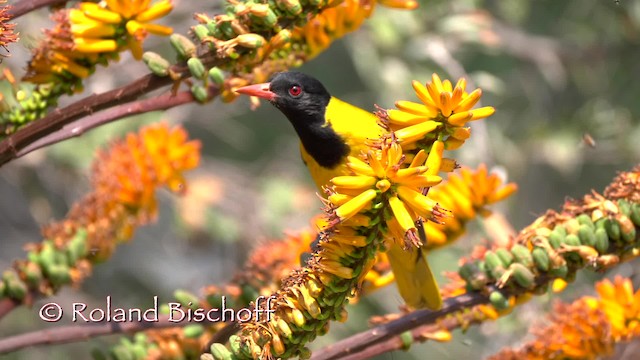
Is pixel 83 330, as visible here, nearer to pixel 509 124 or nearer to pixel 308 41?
pixel 308 41

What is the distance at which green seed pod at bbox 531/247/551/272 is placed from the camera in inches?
61.2

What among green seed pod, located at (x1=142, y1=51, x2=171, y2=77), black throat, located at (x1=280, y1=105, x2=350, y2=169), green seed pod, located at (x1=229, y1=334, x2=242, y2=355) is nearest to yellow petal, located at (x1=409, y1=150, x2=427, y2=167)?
green seed pod, located at (x1=229, y1=334, x2=242, y2=355)

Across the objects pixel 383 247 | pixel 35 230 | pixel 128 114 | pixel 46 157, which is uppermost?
pixel 128 114

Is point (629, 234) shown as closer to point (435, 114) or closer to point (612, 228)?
point (612, 228)

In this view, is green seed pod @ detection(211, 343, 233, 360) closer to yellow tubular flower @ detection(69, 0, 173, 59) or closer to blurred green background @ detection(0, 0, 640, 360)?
yellow tubular flower @ detection(69, 0, 173, 59)

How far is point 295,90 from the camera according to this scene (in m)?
2.24

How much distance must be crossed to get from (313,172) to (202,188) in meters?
2.45

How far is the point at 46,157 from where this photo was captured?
4.21 metres

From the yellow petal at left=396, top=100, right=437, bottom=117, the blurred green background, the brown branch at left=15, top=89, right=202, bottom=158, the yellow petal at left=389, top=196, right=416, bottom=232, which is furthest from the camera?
the blurred green background

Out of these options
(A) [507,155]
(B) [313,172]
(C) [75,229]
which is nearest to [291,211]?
(A) [507,155]

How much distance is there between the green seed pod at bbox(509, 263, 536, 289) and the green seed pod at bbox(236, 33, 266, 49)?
517 mm

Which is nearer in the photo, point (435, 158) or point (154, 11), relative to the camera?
point (435, 158)

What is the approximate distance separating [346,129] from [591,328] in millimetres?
823

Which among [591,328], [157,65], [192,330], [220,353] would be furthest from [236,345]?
[591,328]
